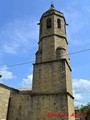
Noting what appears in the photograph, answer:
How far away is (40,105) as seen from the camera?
15594 millimetres

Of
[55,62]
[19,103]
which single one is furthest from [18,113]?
[55,62]

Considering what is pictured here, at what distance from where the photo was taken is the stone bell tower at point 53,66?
15260 millimetres

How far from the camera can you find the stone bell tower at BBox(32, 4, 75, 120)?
15260mm

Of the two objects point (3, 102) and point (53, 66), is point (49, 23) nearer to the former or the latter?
point (53, 66)

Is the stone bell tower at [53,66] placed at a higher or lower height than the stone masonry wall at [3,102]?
higher

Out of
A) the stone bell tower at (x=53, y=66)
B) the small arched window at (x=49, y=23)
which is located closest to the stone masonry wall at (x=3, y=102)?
the stone bell tower at (x=53, y=66)

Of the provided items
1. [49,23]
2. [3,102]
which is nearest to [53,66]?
[49,23]

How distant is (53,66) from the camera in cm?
1694

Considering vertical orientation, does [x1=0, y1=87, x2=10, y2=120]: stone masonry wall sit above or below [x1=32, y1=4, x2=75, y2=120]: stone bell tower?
below

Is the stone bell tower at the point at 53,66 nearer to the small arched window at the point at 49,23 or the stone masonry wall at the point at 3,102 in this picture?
the small arched window at the point at 49,23

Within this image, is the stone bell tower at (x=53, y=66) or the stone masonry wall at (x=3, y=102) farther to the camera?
the stone masonry wall at (x=3, y=102)

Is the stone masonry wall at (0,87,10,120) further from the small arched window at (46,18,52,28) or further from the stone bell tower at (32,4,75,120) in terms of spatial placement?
the small arched window at (46,18,52,28)

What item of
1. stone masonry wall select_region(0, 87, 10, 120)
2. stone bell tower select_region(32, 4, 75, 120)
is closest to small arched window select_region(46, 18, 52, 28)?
stone bell tower select_region(32, 4, 75, 120)

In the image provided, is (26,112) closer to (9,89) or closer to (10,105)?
(10,105)
